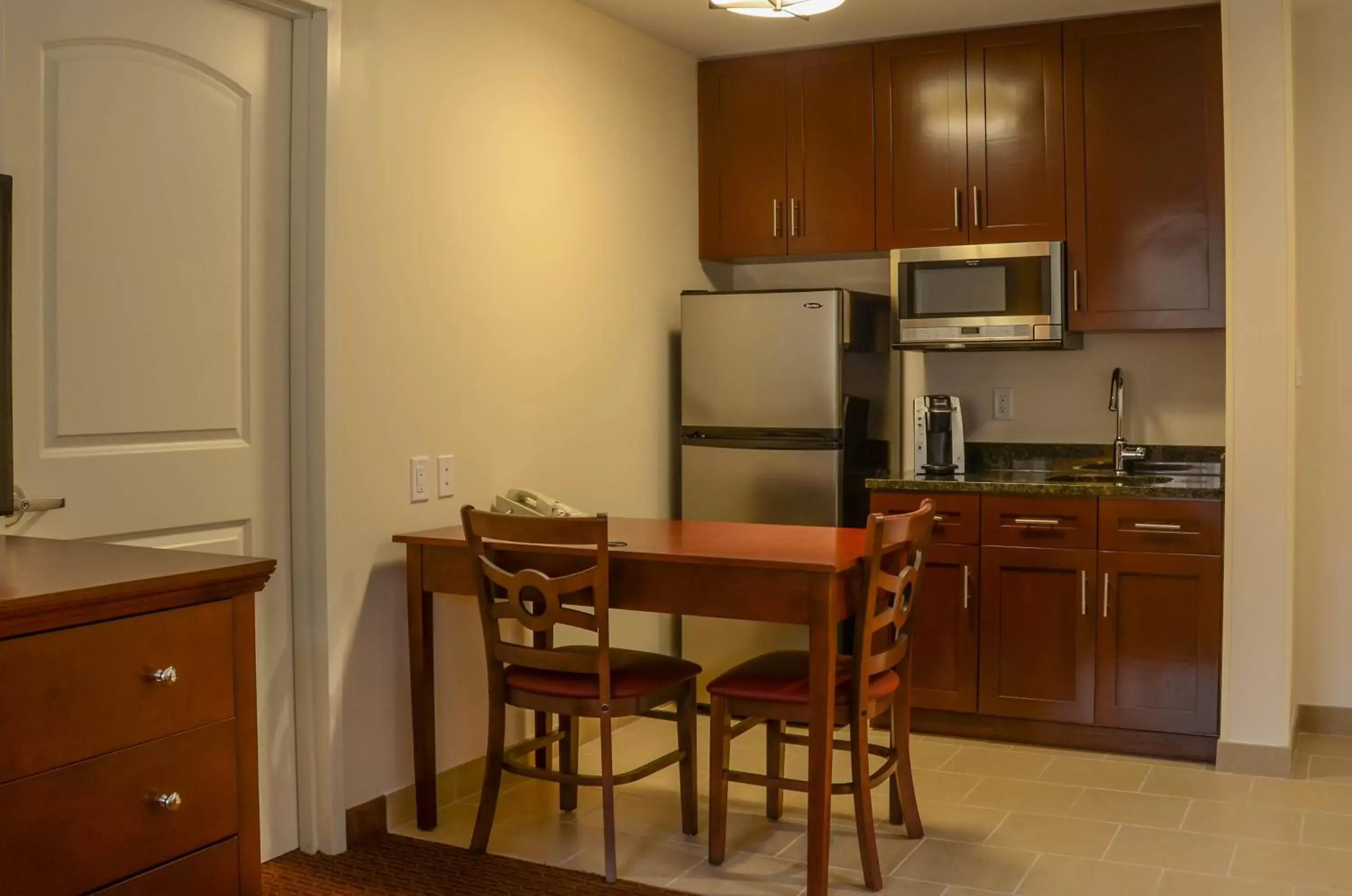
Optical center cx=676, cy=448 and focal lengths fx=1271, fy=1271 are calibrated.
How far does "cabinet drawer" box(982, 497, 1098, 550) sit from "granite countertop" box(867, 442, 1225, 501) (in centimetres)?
3

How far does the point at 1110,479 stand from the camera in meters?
4.39

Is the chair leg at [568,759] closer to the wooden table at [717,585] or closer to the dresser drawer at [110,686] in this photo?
the wooden table at [717,585]

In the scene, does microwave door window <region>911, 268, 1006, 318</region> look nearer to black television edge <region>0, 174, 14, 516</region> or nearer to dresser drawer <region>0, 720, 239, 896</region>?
black television edge <region>0, 174, 14, 516</region>

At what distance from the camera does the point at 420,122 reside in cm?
351

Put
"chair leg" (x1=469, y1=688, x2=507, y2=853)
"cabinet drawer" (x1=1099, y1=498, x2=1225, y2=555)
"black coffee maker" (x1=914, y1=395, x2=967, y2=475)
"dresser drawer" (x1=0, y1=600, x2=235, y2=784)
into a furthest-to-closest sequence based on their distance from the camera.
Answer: "black coffee maker" (x1=914, y1=395, x2=967, y2=475), "cabinet drawer" (x1=1099, y1=498, x2=1225, y2=555), "chair leg" (x1=469, y1=688, x2=507, y2=853), "dresser drawer" (x1=0, y1=600, x2=235, y2=784)

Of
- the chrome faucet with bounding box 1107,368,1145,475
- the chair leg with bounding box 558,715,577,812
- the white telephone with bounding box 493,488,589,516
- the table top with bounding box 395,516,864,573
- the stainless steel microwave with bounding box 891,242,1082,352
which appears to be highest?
the stainless steel microwave with bounding box 891,242,1082,352

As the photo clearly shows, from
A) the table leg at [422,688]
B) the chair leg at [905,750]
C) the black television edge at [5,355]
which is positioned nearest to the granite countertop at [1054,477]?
the chair leg at [905,750]

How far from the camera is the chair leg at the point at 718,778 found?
3.10 meters

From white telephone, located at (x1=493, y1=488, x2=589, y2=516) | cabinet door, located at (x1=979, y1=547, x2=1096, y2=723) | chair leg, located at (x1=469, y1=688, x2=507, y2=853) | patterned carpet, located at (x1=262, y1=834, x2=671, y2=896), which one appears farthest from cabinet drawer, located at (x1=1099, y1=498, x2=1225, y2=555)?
chair leg, located at (x1=469, y1=688, x2=507, y2=853)

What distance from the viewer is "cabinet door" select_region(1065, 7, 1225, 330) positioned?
4219 mm

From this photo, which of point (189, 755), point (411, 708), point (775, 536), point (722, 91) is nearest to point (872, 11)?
point (722, 91)

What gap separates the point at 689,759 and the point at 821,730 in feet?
1.97

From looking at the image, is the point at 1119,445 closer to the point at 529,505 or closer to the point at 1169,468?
the point at 1169,468

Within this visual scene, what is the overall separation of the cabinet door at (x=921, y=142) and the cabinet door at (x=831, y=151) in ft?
0.17
